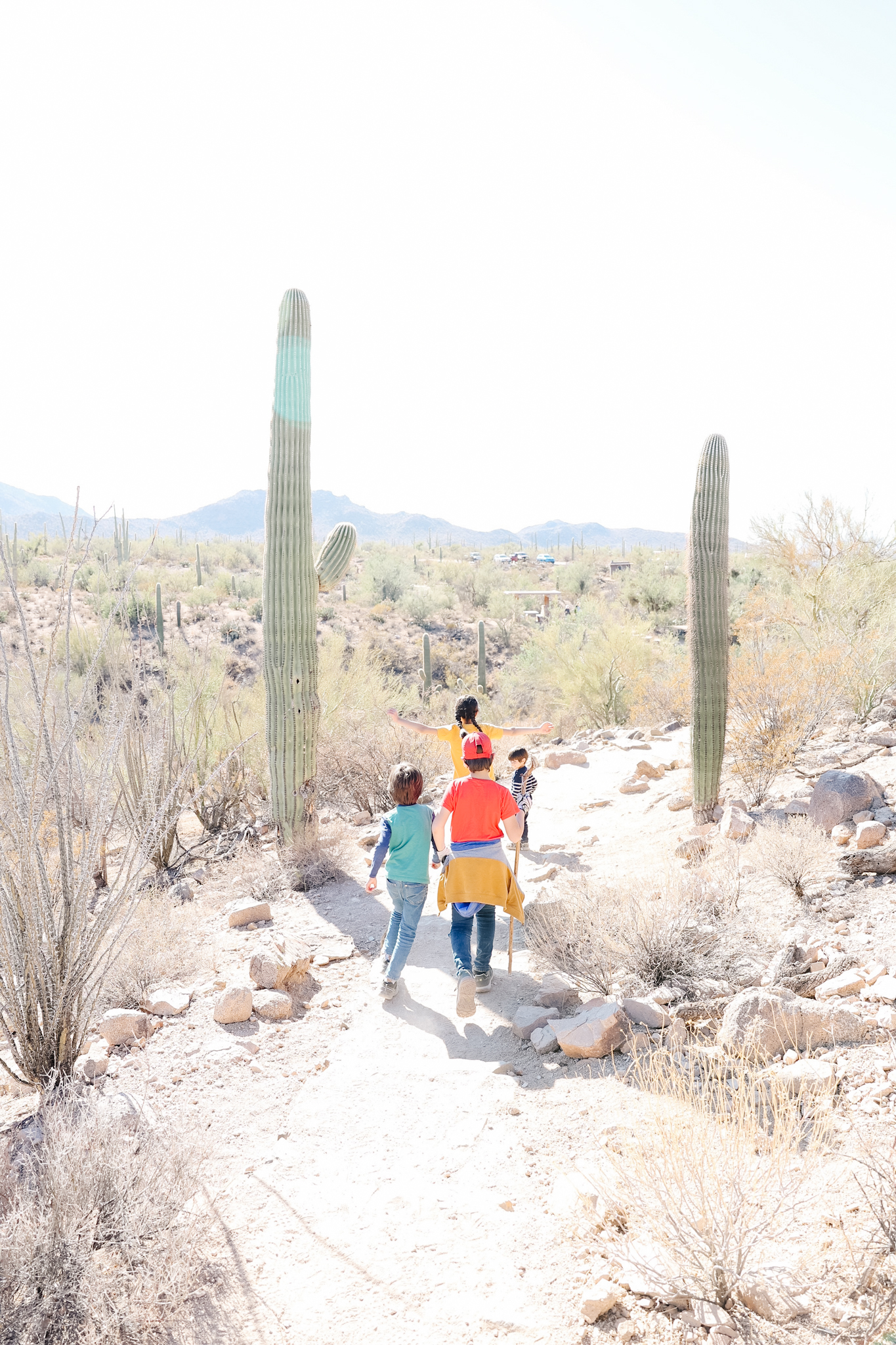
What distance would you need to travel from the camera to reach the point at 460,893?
4.50 metres

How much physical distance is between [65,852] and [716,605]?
595 cm

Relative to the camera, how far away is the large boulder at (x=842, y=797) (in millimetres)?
5852

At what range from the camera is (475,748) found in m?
4.67

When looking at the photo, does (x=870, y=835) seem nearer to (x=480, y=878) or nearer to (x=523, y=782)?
(x=523, y=782)

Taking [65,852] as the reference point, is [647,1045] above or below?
below

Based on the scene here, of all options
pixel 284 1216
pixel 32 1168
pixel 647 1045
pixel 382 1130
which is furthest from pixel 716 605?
pixel 32 1168

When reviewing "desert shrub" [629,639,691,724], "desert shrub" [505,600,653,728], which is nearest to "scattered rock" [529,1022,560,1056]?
"desert shrub" [629,639,691,724]

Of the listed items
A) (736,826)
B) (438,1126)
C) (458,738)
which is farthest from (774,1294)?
(736,826)

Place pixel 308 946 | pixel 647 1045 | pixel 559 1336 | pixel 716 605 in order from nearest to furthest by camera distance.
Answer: pixel 559 1336, pixel 647 1045, pixel 308 946, pixel 716 605

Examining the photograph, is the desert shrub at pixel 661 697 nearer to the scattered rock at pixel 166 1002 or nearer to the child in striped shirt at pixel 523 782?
the child in striped shirt at pixel 523 782

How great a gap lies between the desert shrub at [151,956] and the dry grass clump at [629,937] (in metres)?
2.12

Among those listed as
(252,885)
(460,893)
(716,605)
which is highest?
(716,605)

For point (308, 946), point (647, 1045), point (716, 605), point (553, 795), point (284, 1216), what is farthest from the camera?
point (553, 795)

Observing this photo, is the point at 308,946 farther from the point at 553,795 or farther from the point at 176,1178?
the point at 553,795
